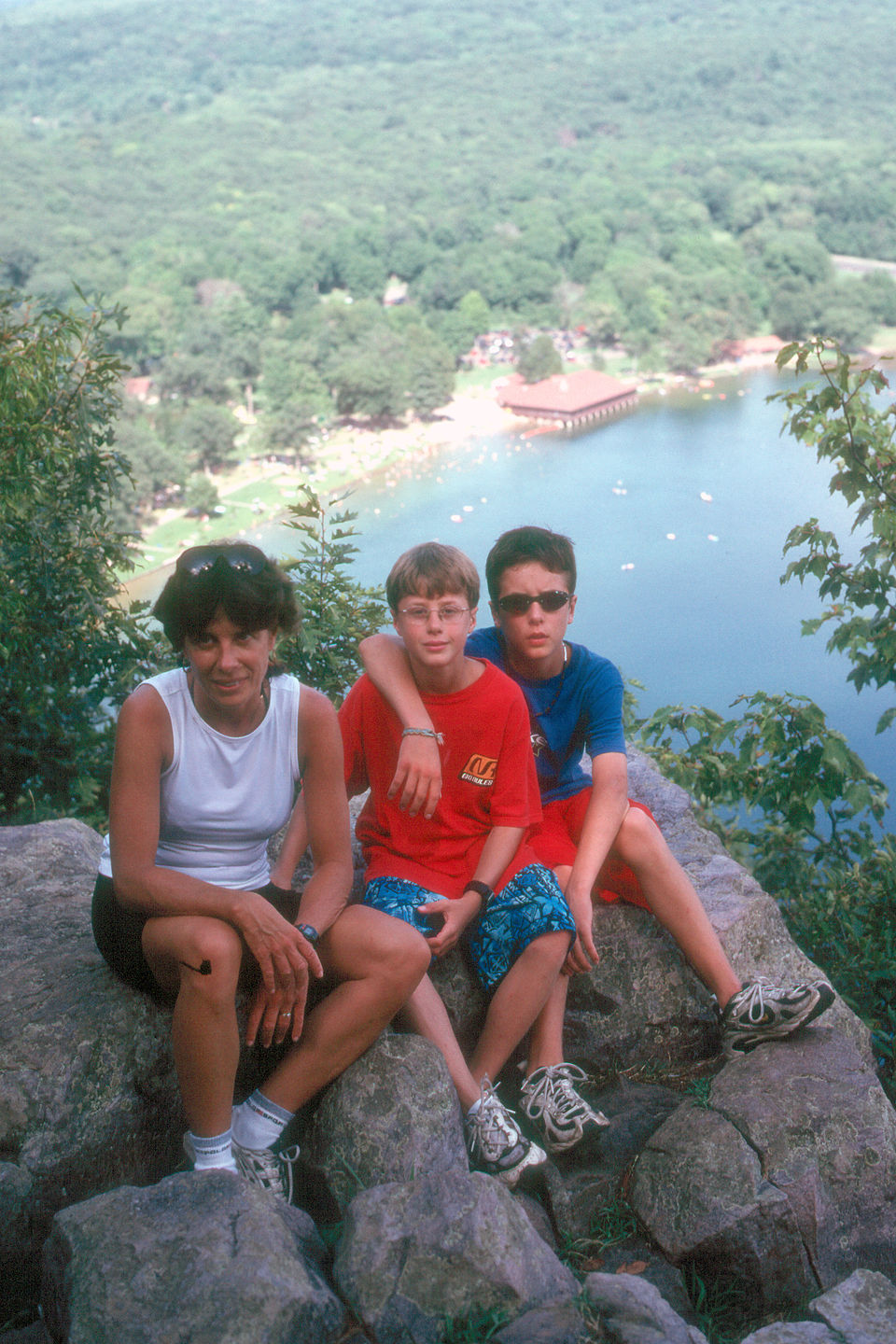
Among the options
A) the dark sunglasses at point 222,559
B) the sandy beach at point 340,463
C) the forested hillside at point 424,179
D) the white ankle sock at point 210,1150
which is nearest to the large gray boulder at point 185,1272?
the white ankle sock at point 210,1150

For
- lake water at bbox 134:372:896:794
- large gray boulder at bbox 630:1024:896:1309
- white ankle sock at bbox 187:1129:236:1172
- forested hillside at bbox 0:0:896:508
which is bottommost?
lake water at bbox 134:372:896:794

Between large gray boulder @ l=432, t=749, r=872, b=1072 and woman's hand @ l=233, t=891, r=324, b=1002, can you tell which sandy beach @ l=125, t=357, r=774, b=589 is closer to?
large gray boulder @ l=432, t=749, r=872, b=1072

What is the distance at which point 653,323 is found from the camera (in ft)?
160

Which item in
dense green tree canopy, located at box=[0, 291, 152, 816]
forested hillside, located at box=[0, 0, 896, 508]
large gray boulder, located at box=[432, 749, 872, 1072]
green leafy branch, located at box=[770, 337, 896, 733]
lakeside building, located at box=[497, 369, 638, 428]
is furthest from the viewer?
forested hillside, located at box=[0, 0, 896, 508]

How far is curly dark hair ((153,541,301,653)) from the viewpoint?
5.85 feet

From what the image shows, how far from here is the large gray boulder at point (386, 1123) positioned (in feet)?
6.10

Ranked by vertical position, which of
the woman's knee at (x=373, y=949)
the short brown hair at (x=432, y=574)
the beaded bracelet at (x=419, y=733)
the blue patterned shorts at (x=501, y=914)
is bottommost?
the blue patterned shorts at (x=501, y=914)

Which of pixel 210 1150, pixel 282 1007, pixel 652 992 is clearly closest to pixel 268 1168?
pixel 210 1150

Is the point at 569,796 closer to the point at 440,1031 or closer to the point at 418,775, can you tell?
the point at 418,775

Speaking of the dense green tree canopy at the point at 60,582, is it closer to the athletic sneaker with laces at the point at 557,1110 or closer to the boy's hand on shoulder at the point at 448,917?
the boy's hand on shoulder at the point at 448,917

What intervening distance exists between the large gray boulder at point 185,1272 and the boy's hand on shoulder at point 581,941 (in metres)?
0.81

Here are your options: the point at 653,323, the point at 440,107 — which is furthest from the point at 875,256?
the point at 440,107

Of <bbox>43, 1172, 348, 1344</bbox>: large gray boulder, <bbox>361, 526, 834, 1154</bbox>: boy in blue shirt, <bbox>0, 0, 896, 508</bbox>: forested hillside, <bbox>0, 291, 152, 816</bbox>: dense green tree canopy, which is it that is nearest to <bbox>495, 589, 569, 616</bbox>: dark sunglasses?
<bbox>361, 526, 834, 1154</bbox>: boy in blue shirt

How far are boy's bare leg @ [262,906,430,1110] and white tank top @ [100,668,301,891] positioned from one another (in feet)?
0.74
